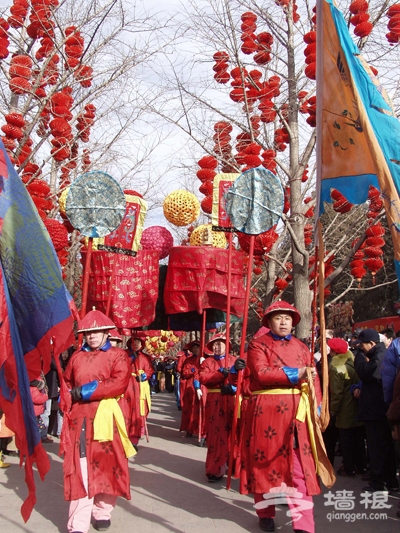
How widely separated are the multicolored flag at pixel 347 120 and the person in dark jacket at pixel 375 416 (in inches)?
119

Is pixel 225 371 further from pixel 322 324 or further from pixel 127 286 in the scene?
pixel 322 324

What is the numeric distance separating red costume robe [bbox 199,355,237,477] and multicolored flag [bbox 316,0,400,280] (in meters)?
3.60

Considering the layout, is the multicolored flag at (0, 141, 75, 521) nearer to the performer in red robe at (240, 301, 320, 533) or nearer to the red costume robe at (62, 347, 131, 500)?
the red costume robe at (62, 347, 131, 500)

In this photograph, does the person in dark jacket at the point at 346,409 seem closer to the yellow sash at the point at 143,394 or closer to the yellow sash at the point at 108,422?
the yellow sash at the point at 108,422

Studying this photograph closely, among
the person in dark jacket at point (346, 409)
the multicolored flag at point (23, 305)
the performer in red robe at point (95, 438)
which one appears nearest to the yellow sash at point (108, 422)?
the performer in red robe at point (95, 438)

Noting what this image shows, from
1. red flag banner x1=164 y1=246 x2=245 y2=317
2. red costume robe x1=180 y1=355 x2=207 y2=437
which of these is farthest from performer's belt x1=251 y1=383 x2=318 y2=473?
red costume robe x1=180 y1=355 x2=207 y2=437

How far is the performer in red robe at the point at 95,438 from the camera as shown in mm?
4875

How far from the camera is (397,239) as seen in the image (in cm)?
280

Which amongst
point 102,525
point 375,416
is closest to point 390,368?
point 375,416

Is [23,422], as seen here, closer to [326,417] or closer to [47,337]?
[47,337]

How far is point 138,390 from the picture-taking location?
982 centimetres

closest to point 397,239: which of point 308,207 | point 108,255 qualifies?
point 108,255

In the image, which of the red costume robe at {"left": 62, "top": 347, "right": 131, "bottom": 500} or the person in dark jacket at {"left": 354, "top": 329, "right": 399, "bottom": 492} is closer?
the red costume robe at {"left": 62, "top": 347, "right": 131, "bottom": 500}

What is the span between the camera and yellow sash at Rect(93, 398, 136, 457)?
4.96 meters
